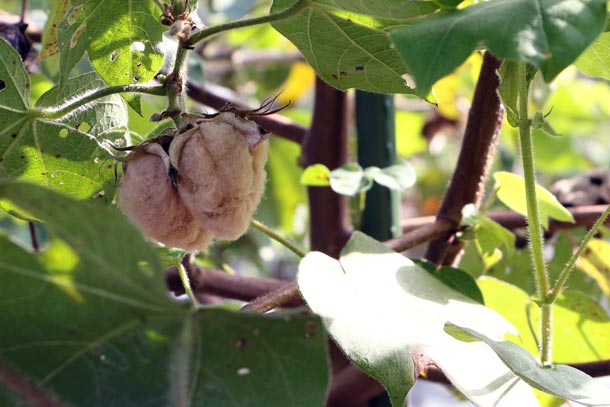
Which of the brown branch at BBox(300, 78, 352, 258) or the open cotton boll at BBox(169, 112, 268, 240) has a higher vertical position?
the open cotton boll at BBox(169, 112, 268, 240)

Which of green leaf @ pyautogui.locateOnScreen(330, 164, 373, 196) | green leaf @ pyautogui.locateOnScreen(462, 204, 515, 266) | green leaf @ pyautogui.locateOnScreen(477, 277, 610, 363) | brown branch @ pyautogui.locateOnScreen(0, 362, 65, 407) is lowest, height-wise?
green leaf @ pyautogui.locateOnScreen(477, 277, 610, 363)

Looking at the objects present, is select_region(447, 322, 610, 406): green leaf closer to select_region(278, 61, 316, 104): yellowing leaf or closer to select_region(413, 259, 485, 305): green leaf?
select_region(413, 259, 485, 305): green leaf

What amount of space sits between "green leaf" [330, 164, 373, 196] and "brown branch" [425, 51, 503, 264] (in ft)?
0.33

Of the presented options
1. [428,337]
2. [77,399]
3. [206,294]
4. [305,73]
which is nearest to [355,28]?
[428,337]

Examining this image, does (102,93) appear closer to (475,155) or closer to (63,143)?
(63,143)

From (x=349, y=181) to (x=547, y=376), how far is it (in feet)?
1.40

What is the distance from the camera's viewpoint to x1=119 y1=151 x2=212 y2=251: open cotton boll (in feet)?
2.38

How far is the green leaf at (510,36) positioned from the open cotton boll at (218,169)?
180 millimetres

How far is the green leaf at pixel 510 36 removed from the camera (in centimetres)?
58

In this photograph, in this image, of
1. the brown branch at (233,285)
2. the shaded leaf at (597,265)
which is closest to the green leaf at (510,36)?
the brown branch at (233,285)

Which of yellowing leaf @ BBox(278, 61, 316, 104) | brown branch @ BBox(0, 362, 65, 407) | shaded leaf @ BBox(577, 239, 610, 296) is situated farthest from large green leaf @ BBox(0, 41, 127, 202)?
yellowing leaf @ BBox(278, 61, 316, 104)

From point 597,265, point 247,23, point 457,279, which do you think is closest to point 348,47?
point 247,23

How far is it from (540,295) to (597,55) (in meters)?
0.24

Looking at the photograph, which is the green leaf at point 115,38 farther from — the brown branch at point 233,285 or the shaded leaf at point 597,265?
the shaded leaf at point 597,265
